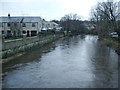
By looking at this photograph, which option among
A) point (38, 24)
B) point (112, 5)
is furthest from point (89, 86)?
point (38, 24)

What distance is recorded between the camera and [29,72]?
38.1 ft

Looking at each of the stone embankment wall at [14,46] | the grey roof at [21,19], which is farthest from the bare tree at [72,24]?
the stone embankment wall at [14,46]

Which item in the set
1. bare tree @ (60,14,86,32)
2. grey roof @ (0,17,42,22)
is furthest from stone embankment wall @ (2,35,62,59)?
bare tree @ (60,14,86,32)

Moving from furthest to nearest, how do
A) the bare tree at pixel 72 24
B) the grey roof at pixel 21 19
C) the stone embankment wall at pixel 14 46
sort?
the bare tree at pixel 72 24
the grey roof at pixel 21 19
the stone embankment wall at pixel 14 46

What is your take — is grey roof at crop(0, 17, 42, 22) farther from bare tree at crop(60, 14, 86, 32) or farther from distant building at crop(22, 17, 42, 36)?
bare tree at crop(60, 14, 86, 32)

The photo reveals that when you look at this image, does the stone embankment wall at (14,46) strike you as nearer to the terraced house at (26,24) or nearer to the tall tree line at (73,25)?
the terraced house at (26,24)

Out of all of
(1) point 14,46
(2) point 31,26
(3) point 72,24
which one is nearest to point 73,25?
(3) point 72,24

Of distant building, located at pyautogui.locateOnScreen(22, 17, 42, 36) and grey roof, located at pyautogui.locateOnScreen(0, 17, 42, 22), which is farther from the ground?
grey roof, located at pyautogui.locateOnScreen(0, 17, 42, 22)

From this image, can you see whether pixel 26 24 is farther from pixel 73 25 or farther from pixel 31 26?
pixel 73 25

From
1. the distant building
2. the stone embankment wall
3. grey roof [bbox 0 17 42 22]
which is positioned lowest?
the stone embankment wall

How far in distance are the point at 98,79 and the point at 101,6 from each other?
93.9 feet

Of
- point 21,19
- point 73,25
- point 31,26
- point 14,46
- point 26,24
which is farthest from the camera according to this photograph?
point 73,25

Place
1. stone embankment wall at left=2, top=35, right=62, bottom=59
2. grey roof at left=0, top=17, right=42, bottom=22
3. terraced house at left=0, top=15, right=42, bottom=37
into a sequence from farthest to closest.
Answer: grey roof at left=0, top=17, right=42, bottom=22 → terraced house at left=0, top=15, right=42, bottom=37 → stone embankment wall at left=2, top=35, right=62, bottom=59

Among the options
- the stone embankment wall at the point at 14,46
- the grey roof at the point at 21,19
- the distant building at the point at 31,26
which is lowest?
the stone embankment wall at the point at 14,46
